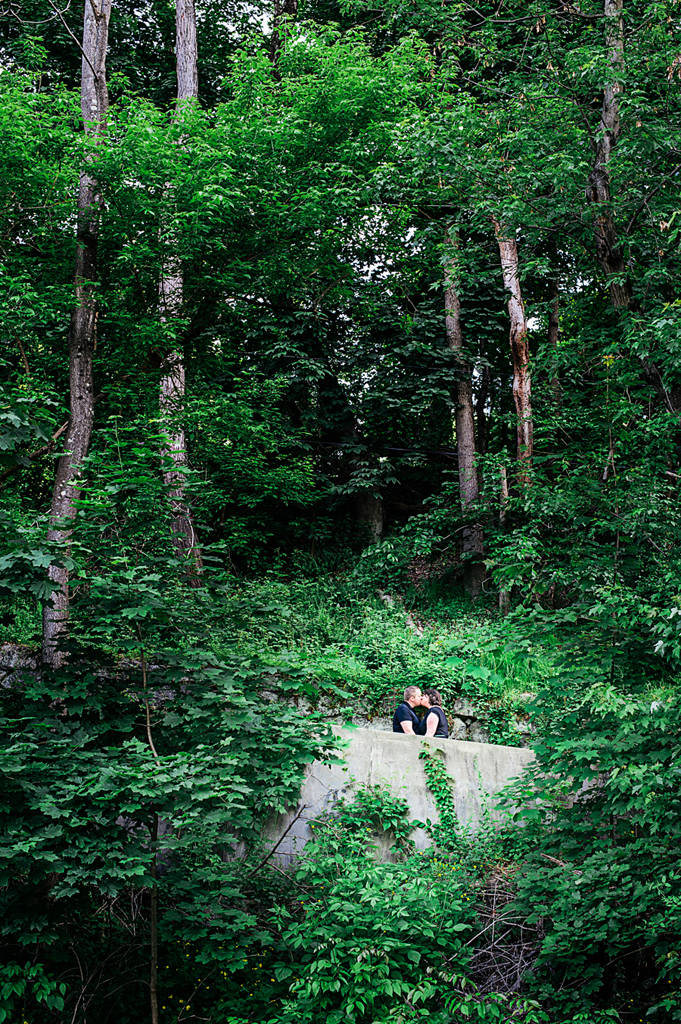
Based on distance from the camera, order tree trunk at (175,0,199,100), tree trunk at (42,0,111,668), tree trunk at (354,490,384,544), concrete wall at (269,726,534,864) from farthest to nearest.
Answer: tree trunk at (354,490,384,544), tree trunk at (175,0,199,100), tree trunk at (42,0,111,668), concrete wall at (269,726,534,864)

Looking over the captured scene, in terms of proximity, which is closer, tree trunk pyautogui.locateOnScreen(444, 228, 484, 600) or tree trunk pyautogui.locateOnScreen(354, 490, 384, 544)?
tree trunk pyautogui.locateOnScreen(444, 228, 484, 600)

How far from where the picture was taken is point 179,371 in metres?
8.95

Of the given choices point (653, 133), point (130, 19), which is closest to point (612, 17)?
point (653, 133)

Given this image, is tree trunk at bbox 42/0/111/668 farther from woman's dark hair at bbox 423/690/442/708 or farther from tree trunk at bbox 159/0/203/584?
woman's dark hair at bbox 423/690/442/708

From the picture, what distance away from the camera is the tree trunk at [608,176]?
275 inches

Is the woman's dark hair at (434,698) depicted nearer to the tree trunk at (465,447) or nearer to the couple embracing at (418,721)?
the couple embracing at (418,721)

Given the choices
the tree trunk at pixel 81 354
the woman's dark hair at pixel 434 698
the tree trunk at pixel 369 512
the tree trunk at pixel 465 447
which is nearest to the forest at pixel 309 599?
the tree trunk at pixel 81 354

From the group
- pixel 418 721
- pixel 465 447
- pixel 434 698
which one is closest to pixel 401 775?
pixel 418 721

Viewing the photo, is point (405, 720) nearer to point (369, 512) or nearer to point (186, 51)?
point (369, 512)

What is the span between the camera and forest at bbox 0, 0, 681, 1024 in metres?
4.95

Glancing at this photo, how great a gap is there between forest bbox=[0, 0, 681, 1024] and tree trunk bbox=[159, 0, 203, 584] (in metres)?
Answer: 0.09

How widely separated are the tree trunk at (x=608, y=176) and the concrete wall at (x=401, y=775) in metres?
4.20

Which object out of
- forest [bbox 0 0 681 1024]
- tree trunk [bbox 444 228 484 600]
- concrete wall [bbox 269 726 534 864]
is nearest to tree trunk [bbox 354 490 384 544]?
tree trunk [bbox 444 228 484 600]

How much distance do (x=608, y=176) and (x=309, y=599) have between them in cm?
701
